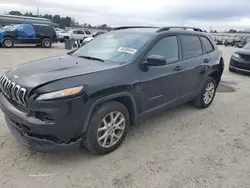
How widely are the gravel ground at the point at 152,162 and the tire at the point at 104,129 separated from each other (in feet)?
0.48

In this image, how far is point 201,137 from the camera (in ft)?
11.8

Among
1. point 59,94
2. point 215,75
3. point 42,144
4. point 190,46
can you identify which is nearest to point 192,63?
point 190,46

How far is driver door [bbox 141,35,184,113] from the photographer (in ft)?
10.6

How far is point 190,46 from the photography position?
4180mm

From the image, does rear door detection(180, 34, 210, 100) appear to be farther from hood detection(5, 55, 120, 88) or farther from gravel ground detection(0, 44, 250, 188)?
hood detection(5, 55, 120, 88)

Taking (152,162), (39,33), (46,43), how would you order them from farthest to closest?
(46,43) < (39,33) < (152,162)

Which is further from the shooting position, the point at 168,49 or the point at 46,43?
the point at 46,43

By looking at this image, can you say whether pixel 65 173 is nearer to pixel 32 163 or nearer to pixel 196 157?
pixel 32 163

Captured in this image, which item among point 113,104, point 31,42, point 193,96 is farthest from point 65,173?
point 31,42

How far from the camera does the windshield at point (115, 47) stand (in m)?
3.23

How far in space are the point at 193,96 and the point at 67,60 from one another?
260 centimetres

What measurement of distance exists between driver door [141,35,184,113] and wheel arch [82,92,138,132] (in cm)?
19

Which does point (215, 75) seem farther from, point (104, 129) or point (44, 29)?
point (44, 29)

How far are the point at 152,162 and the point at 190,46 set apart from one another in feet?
7.98
